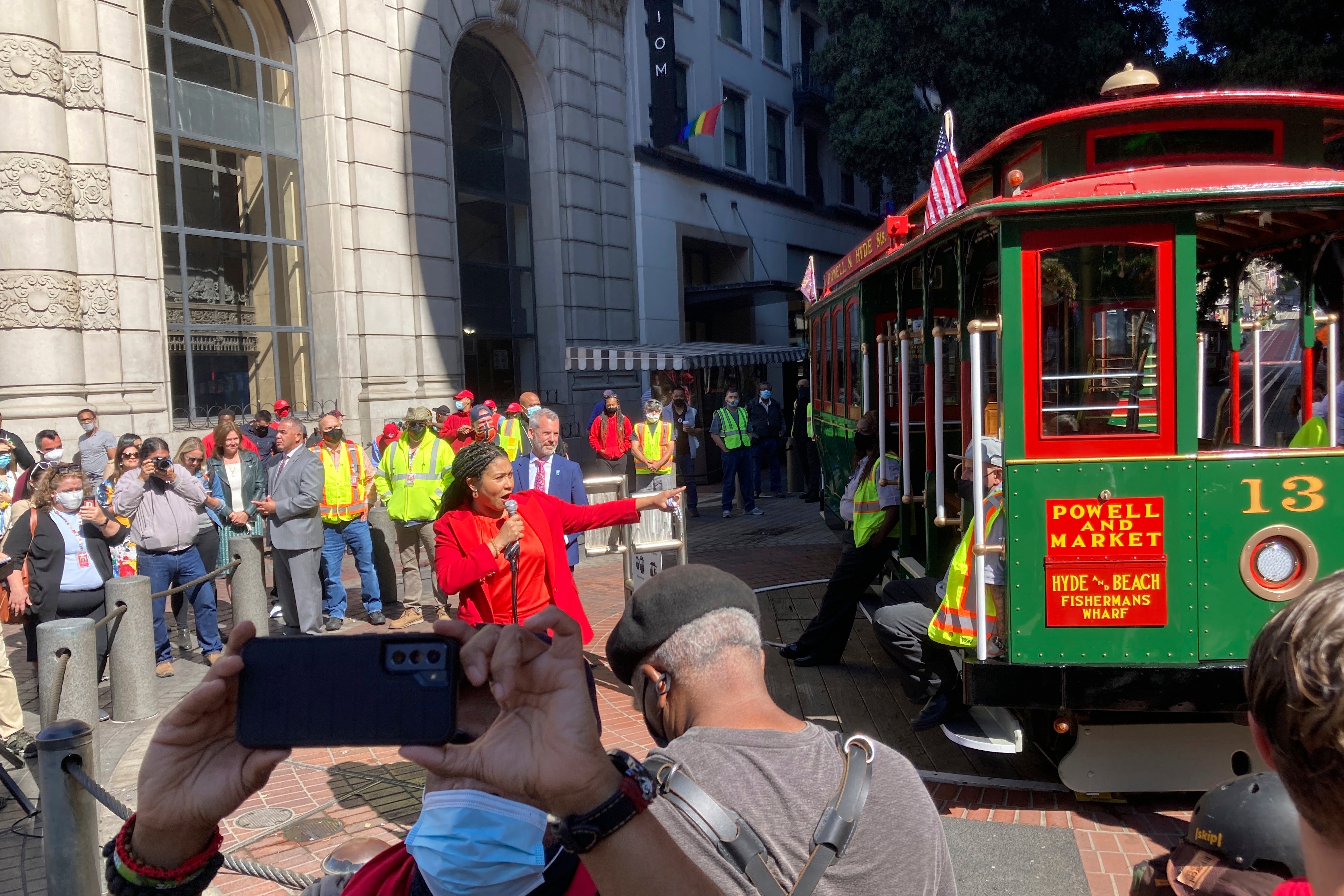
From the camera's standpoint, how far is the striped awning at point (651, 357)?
62.1 ft

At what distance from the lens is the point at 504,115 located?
789 inches

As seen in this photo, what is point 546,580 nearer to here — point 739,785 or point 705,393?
point 739,785

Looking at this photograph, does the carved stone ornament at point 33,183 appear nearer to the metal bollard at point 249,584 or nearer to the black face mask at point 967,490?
the metal bollard at point 249,584

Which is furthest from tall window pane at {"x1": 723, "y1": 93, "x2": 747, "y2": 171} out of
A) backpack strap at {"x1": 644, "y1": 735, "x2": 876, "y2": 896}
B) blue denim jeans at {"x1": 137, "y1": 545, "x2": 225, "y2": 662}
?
backpack strap at {"x1": 644, "y1": 735, "x2": 876, "y2": 896}

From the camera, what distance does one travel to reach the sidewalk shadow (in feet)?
17.7

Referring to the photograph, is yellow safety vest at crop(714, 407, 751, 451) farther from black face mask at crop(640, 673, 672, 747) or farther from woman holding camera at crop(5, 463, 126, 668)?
black face mask at crop(640, 673, 672, 747)

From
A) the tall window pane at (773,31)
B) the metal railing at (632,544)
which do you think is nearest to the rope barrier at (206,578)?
the metal railing at (632,544)

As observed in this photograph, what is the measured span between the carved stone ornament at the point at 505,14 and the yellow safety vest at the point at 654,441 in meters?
9.20

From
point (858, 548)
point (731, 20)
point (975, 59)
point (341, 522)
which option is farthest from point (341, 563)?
point (731, 20)

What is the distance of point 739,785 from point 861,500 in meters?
5.40

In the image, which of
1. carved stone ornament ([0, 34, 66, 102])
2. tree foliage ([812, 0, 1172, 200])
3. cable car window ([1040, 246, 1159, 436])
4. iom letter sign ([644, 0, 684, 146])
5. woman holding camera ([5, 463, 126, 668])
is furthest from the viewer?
iom letter sign ([644, 0, 684, 146])

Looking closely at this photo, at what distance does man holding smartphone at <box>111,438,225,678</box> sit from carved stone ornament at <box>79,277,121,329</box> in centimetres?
516

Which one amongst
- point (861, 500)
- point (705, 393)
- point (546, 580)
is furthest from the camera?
point (705, 393)

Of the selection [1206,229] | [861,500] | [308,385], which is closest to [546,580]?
[861,500]
